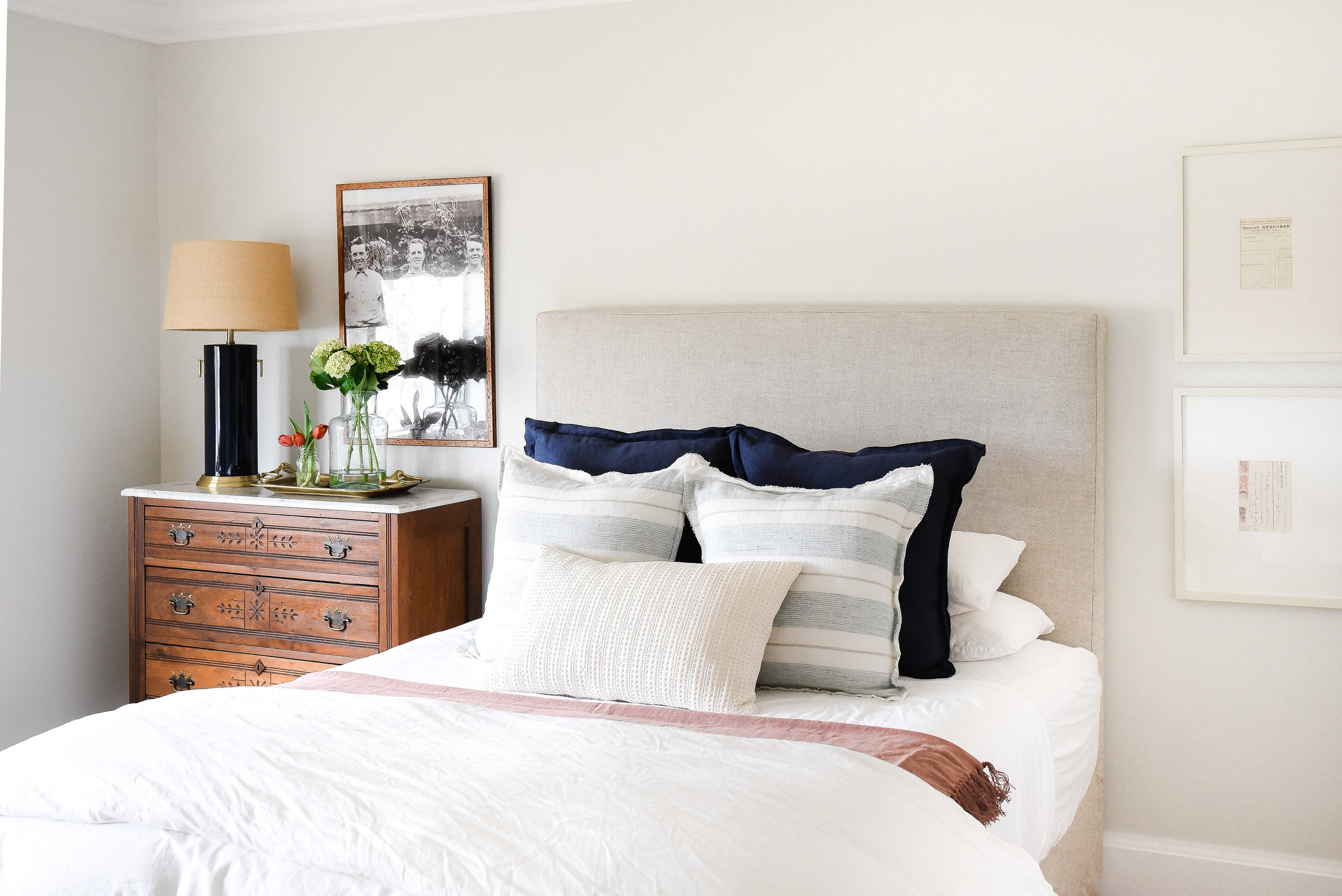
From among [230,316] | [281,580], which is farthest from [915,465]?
[230,316]

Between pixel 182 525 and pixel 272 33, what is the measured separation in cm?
159

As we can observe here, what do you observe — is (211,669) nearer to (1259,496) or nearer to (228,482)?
(228,482)

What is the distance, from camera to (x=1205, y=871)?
2641mm

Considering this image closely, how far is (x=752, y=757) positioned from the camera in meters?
1.57

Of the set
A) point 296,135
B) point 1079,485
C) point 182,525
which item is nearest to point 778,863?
point 1079,485

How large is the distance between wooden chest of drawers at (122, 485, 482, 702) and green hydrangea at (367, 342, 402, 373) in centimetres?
38

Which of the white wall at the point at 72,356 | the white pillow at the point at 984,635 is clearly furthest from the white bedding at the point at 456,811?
the white wall at the point at 72,356

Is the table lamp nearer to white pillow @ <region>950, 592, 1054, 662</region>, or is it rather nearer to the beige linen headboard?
the beige linen headboard

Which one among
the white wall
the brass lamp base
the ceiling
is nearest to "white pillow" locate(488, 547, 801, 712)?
the brass lamp base

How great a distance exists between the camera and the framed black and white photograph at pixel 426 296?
328 centimetres

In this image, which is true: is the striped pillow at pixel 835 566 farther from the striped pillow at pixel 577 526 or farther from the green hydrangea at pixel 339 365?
the green hydrangea at pixel 339 365

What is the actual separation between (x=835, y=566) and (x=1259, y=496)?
118cm

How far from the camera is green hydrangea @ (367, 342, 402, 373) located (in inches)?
124

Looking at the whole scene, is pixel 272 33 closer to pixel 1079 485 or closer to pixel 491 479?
pixel 491 479
